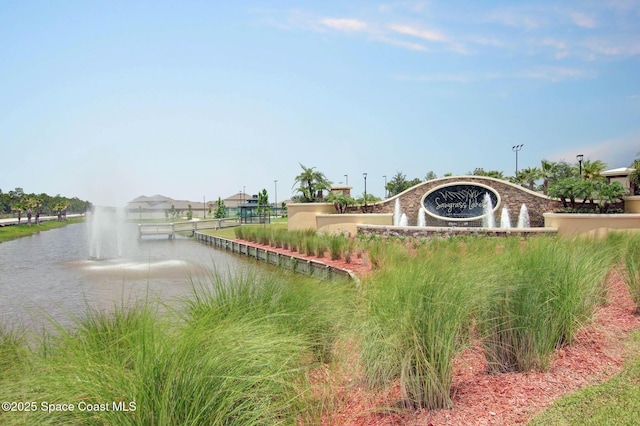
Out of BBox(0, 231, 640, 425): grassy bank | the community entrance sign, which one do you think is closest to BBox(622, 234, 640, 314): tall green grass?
BBox(0, 231, 640, 425): grassy bank

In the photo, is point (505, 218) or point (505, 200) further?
point (505, 200)

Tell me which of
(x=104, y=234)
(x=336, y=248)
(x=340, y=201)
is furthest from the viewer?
(x=104, y=234)

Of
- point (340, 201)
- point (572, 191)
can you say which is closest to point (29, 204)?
point (340, 201)

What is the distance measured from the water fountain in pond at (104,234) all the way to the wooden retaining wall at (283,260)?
5959 mm

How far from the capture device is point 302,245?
18.2 metres

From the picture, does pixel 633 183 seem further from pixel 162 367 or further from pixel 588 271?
pixel 162 367

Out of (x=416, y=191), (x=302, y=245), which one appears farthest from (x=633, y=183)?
(x=302, y=245)

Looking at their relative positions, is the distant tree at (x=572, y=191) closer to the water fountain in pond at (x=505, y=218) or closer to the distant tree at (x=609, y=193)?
the distant tree at (x=609, y=193)

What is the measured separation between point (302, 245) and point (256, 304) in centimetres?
1365

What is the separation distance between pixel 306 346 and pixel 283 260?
30.5 ft

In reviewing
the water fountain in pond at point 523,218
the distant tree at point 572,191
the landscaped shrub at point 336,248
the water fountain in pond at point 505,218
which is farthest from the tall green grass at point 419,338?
the water fountain in pond at point 523,218

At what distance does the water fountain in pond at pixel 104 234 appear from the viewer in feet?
83.6

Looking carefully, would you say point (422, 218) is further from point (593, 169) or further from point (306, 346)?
point (306, 346)

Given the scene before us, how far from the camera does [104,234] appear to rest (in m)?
31.7
